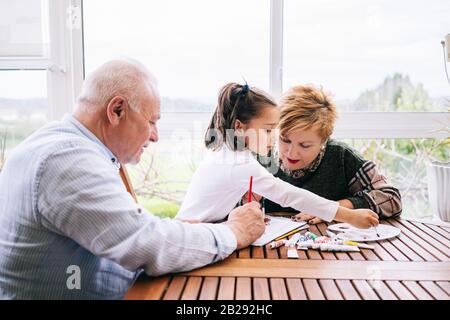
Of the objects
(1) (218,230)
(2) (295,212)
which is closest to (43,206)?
(1) (218,230)

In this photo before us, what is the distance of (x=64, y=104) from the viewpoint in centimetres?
223

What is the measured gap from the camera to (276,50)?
2256mm

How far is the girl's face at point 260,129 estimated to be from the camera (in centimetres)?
165

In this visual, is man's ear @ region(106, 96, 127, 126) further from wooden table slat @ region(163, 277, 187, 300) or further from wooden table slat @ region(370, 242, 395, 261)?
wooden table slat @ region(370, 242, 395, 261)

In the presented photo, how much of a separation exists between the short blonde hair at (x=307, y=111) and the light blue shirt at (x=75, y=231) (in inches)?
29.9

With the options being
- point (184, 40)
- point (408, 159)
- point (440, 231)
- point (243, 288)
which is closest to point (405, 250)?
point (440, 231)

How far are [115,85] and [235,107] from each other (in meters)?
0.66

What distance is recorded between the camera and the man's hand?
3.68 ft

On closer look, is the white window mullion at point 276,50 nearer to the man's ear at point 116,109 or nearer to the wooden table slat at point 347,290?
the man's ear at point 116,109

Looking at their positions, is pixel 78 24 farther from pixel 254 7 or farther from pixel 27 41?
pixel 254 7

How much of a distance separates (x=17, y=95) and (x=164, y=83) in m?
0.70

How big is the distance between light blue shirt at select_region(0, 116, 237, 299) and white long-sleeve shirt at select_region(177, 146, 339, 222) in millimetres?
480

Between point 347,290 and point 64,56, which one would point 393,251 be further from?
point 64,56

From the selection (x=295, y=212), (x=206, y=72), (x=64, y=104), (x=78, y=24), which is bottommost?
(x=295, y=212)
